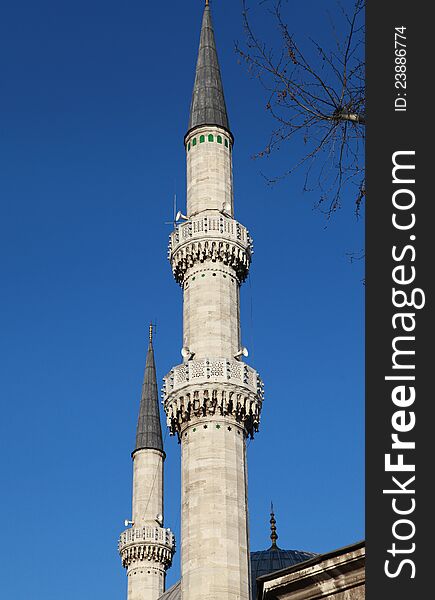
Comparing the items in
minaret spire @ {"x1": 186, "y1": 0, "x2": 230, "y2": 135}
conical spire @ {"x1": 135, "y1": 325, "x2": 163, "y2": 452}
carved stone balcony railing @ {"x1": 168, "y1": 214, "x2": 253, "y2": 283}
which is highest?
minaret spire @ {"x1": 186, "y1": 0, "x2": 230, "y2": 135}

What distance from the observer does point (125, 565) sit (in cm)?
3894

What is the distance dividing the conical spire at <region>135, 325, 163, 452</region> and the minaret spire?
1579 centimetres

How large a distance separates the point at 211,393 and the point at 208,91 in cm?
917

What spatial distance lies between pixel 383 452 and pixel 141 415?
36155 millimetres

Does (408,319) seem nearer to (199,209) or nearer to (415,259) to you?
(415,259)

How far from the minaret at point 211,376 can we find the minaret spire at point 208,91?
34 millimetres

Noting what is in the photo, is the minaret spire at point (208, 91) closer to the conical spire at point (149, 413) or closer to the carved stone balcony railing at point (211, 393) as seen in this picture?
the carved stone balcony railing at point (211, 393)

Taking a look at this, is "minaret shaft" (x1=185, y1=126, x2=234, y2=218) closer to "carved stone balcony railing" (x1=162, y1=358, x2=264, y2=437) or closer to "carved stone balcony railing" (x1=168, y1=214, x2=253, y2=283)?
"carved stone balcony railing" (x1=168, y1=214, x2=253, y2=283)

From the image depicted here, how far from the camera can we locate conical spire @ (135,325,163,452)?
4106 centimetres

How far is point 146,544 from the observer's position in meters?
38.0

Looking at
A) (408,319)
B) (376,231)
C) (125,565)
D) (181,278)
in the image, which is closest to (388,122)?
(376,231)

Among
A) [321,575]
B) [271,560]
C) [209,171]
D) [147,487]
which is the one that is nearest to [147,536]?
[147,487]
